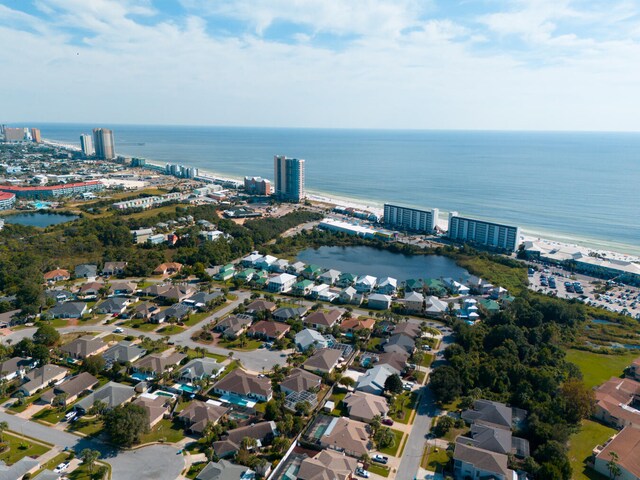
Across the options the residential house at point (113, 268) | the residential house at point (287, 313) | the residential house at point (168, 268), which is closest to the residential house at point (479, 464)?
the residential house at point (287, 313)

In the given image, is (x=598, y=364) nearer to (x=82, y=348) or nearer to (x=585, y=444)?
(x=585, y=444)

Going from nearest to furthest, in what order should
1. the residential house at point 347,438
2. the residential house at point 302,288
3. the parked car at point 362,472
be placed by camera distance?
1. the parked car at point 362,472
2. the residential house at point 347,438
3. the residential house at point 302,288

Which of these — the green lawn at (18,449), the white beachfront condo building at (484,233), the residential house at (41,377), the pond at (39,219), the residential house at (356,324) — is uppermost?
the white beachfront condo building at (484,233)

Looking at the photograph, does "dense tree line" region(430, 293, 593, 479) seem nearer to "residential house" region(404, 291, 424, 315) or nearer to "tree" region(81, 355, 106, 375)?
"residential house" region(404, 291, 424, 315)

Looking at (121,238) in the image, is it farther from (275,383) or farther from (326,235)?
(275,383)

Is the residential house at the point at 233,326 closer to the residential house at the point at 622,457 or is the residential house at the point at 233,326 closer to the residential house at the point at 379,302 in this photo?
the residential house at the point at 379,302

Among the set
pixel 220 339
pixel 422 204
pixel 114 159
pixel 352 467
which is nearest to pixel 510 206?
pixel 422 204
